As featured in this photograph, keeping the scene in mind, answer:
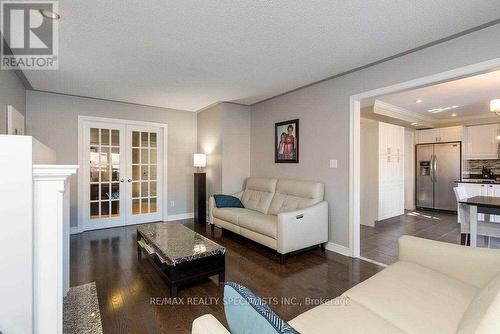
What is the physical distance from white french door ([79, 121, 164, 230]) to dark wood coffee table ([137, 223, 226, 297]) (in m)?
2.26

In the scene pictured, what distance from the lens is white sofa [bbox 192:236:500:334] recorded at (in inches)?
37.0

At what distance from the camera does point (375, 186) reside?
182 inches

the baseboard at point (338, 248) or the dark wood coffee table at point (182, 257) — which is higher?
the dark wood coffee table at point (182, 257)

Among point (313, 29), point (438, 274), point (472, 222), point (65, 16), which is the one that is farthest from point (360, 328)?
point (65, 16)

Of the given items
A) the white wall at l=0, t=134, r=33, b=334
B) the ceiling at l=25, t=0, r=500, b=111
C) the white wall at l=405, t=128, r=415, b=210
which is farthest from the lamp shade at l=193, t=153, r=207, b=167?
the white wall at l=405, t=128, r=415, b=210

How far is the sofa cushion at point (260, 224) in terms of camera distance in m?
2.96

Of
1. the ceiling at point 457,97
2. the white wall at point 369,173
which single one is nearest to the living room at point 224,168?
the ceiling at point 457,97

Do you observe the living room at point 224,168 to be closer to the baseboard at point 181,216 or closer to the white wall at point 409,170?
the baseboard at point 181,216

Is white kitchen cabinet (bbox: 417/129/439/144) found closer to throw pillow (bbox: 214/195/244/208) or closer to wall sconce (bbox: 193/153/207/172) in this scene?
throw pillow (bbox: 214/195/244/208)

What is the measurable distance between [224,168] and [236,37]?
263 centimetres

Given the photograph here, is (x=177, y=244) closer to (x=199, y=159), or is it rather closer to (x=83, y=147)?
(x=199, y=159)

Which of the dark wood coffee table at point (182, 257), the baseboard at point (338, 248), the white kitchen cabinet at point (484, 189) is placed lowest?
the baseboard at point (338, 248)

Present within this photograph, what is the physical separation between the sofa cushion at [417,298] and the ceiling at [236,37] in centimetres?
195

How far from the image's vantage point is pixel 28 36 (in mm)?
2213
